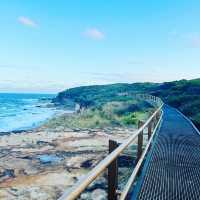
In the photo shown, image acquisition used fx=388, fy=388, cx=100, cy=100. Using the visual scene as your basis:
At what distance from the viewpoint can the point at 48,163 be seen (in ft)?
50.6

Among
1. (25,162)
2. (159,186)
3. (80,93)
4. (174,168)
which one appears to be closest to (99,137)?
(25,162)

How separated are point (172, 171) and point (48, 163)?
805 cm

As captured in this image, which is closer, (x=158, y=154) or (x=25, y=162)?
(x=158, y=154)

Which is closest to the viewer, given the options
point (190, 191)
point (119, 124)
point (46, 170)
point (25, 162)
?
point (190, 191)

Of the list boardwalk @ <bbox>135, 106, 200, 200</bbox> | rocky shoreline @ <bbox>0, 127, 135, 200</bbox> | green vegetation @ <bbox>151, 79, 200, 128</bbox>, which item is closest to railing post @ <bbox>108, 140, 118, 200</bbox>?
boardwalk @ <bbox>135, 106, 200, 200</bbox>

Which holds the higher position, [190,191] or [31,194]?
[190,191]

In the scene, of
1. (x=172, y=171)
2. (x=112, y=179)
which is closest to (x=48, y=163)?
(x=172, y=171)

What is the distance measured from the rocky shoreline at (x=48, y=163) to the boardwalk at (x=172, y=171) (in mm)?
2000

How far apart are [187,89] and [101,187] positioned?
5394 centimetres

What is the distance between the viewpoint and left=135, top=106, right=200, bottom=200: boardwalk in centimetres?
651

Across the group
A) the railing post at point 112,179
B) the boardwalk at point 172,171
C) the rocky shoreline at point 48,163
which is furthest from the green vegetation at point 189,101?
the railing post at point 112,179

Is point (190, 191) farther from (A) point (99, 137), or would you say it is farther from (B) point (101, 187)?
(A) point (99, 137)

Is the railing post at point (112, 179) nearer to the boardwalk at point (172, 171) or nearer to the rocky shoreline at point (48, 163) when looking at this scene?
the boardwalk at point (172, 171)

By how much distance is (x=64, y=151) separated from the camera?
18.3 meters
